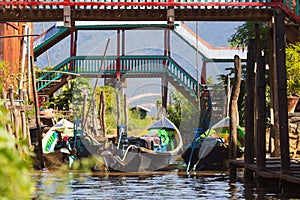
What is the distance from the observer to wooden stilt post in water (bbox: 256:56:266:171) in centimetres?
1302

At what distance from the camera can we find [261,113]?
13.1 metres

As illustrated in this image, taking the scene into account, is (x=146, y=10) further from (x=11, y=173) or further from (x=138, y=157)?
(x=11, y=173)

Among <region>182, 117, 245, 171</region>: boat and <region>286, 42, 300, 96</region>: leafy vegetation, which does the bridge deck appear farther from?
<region>182, 117, 245, 171</region>: boat

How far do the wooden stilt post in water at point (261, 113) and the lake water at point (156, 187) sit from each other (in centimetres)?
60

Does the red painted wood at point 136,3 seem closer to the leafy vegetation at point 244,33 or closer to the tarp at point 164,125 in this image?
the leafy vegetation at point 244,33

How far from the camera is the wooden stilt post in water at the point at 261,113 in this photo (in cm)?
1302

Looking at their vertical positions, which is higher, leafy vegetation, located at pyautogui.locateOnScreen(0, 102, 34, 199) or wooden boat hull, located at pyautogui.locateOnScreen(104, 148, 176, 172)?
leafy vegetation, located at pyautogui.locateOnScreen(0, 102, 34, 199)

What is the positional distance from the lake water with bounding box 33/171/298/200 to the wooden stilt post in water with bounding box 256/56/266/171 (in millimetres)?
597

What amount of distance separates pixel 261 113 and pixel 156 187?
3.41m

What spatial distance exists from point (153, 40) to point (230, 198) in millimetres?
22298

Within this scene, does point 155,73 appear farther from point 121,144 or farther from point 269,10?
point 269,10

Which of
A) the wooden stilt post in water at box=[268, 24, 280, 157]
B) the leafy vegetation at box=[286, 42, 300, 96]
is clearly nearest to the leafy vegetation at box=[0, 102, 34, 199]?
the wooden stilt post in water at box=[268, 24, 280, 157]

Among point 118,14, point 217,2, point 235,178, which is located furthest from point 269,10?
point 235,178

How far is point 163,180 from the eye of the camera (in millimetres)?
17797
